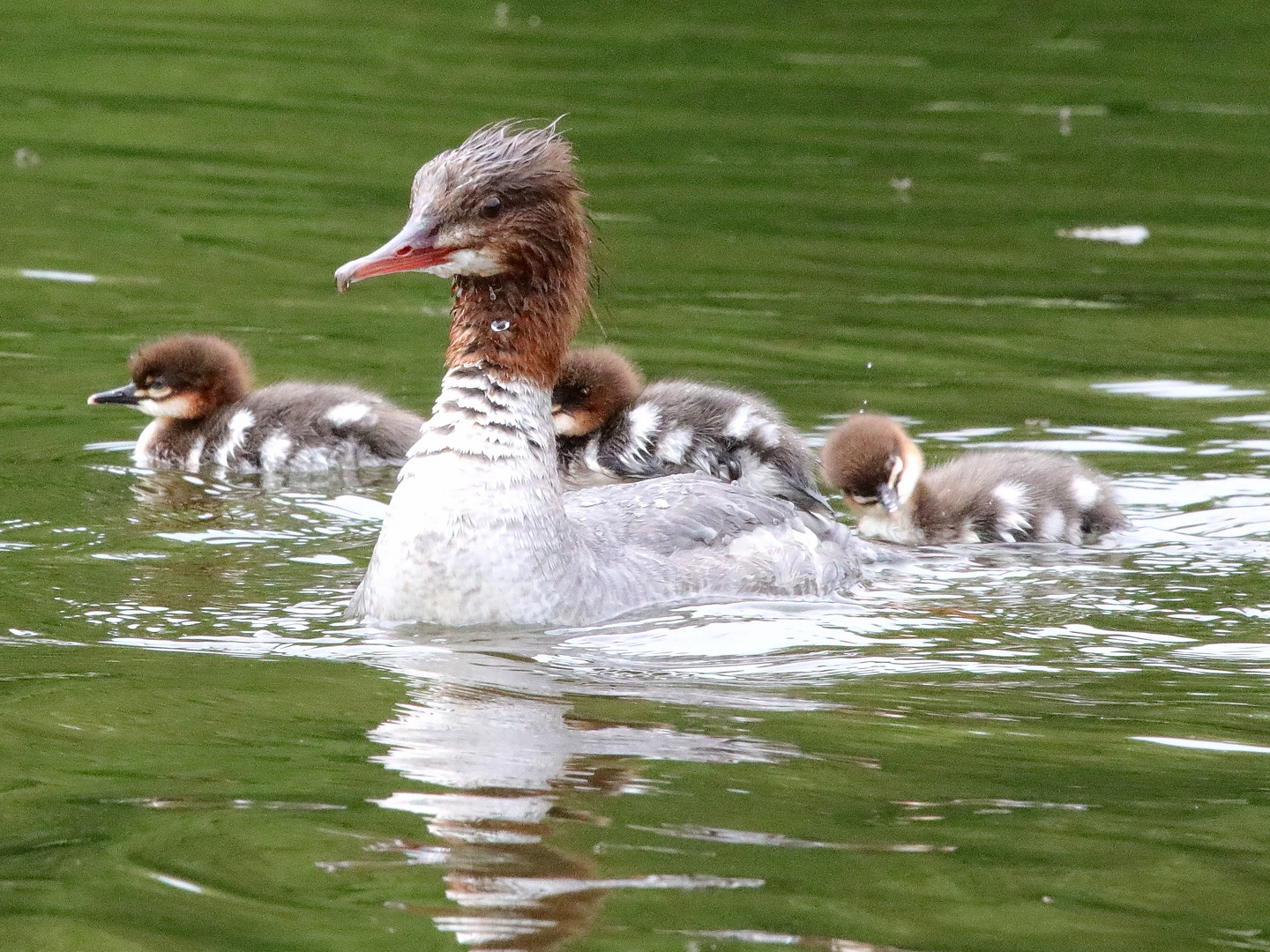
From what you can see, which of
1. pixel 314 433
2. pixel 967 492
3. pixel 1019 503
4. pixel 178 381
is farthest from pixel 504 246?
pixel 178 381

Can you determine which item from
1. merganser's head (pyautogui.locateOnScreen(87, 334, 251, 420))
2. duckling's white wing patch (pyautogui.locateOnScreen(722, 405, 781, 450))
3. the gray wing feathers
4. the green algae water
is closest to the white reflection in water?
the green algae water

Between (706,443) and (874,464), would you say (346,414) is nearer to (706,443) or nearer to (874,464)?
(706,443)

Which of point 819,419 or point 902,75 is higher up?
point 902,75

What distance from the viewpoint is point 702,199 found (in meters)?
13.2

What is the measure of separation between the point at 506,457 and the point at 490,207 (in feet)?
2.29

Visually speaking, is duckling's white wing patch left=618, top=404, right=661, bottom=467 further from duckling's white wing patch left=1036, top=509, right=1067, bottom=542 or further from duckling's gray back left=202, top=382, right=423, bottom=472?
duckling's white wing patch left=1036, top=509, right=1067, bottom=542

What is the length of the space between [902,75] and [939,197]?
3.31 meters

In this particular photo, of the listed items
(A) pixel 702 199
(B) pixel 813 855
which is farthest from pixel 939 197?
(B) pixel 813 855

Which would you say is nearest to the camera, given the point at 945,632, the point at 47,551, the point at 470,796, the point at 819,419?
the point at 470,796

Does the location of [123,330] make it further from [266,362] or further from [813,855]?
[813,855]

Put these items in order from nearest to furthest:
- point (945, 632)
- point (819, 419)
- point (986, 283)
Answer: point (945, 632)
point (819, 419)
point (986, 283)

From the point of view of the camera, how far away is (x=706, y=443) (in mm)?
8258

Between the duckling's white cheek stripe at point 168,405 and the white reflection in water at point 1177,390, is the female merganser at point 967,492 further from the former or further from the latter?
the duckling's white cheek stripe at point 168,405

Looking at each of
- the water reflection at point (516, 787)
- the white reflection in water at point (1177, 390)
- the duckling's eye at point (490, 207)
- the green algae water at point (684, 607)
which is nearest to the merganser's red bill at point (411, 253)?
the duckling's eye at point (490, 207)
